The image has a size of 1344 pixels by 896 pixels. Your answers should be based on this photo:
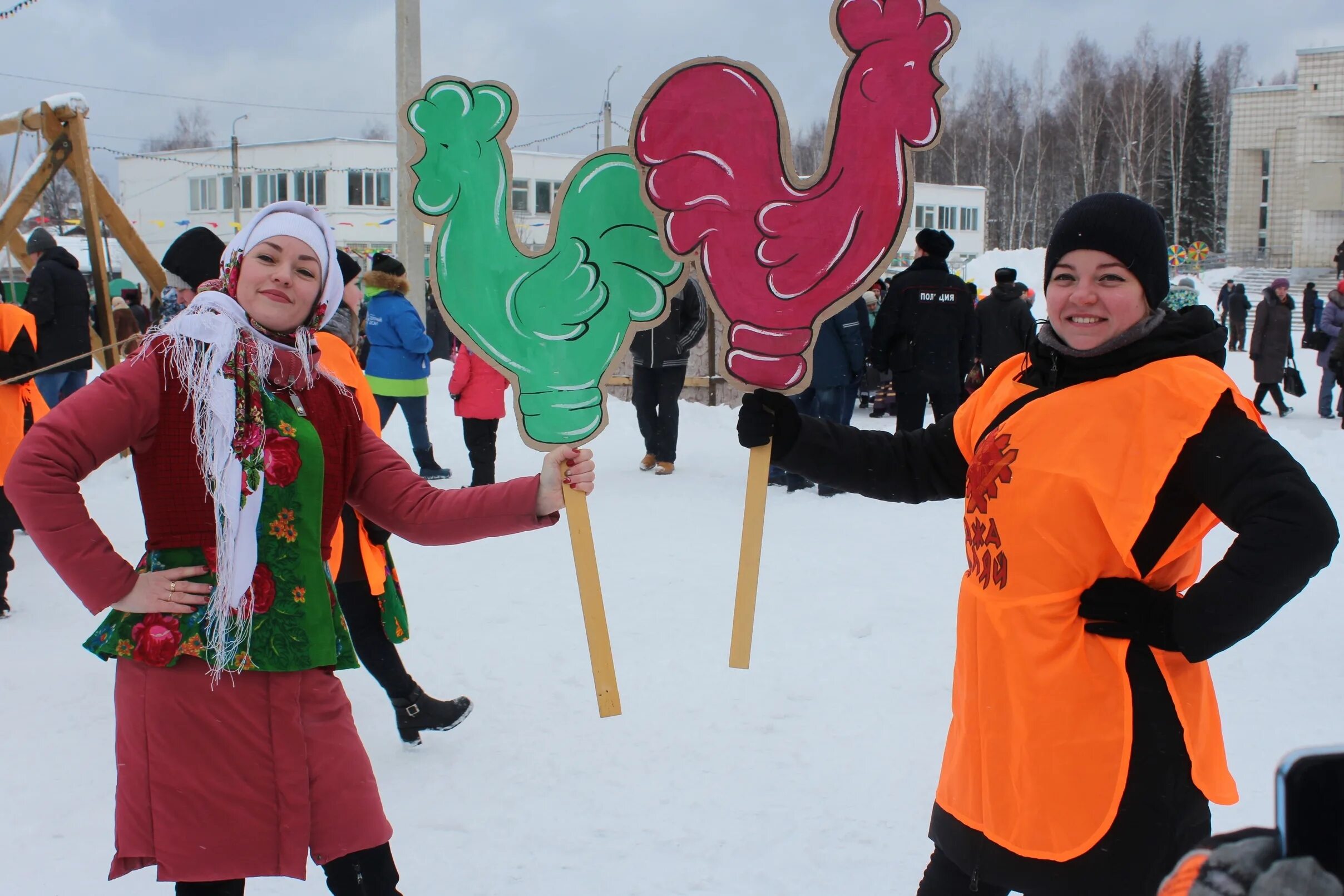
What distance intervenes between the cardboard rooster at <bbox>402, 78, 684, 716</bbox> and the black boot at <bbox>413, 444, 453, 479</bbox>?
18.3 feet

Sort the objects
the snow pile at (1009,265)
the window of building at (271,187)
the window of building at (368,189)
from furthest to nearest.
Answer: the window of building at (271,187) → the window of building at (368,189) → the snow pile at (1009,265)

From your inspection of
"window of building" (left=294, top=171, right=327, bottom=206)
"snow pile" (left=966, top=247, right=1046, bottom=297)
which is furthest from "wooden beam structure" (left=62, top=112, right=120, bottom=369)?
"window of building" (left=294, top=171, right=327, bottom=206)

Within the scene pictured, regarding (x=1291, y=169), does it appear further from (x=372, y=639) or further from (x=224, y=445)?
(x=224, y=445)

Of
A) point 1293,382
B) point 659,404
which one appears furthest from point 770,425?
point 1293,382

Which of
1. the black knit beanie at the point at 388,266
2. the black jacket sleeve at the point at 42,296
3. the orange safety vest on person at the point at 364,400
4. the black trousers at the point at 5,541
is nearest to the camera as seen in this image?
the orange safety vest on person at the point at 364,400

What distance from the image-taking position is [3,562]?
16.6 ft

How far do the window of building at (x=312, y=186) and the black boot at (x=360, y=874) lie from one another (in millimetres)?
39257

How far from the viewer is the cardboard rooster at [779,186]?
90.2 inches

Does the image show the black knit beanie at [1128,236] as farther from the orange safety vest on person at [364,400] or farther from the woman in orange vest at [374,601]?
the orange safety vest on person at [364,400]

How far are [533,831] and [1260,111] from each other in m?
44.5

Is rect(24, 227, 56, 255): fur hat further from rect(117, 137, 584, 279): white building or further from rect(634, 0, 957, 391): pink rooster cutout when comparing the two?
rect(117, 137, 584, 279): white building

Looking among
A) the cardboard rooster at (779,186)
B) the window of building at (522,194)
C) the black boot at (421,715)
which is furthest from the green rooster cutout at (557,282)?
the window of building at (522,194)

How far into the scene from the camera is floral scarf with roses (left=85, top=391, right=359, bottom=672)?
189 centimetres

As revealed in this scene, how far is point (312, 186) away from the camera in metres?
38.8
